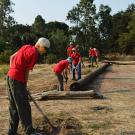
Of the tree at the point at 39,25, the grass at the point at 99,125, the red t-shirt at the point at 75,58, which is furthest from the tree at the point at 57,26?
the grass at the point at 99,125

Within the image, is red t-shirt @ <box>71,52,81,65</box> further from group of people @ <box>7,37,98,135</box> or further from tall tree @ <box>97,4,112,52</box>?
tall tree @ <box>97,4,112,52</box>

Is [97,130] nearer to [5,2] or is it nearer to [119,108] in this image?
[119,108]

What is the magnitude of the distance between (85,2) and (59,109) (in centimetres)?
7299

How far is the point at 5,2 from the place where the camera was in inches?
2800

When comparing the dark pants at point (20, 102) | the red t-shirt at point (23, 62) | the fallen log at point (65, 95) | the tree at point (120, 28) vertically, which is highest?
the tree at point (120, 28)

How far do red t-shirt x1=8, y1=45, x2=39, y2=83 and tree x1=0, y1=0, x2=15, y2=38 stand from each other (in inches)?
2464

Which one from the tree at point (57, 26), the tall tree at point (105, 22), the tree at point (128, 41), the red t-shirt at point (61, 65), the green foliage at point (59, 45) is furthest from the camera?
the tall tree at point (105, 22)

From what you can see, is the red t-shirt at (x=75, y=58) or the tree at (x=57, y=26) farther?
the tree at (x=57, y=26)

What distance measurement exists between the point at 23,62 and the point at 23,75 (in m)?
0.29

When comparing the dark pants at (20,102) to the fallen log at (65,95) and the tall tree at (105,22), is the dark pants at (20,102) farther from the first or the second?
the tall tree at (105,22)

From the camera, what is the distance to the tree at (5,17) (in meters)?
71.1

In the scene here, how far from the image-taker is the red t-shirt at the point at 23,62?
8.64 metres

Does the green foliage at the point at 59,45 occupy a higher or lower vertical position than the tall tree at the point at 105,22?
lower

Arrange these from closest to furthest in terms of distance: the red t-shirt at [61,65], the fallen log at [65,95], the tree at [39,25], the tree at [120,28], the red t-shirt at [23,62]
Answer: the red t-shirt at [23,62]
the fallen log at [65,95]
the red t-shirt at [61,65]
the tree at [39,25]
the tree at [120,28]
